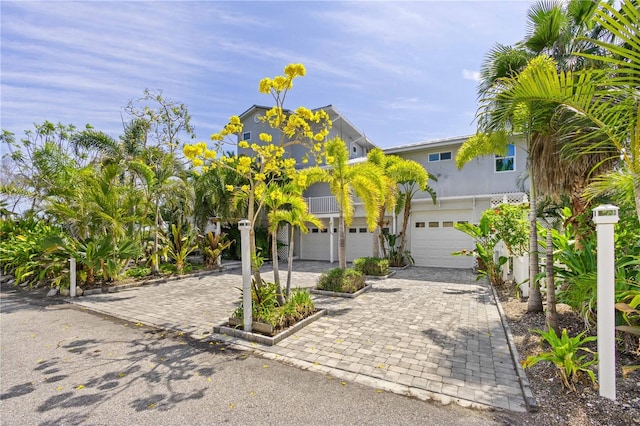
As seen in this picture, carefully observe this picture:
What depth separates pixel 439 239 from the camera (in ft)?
46.3

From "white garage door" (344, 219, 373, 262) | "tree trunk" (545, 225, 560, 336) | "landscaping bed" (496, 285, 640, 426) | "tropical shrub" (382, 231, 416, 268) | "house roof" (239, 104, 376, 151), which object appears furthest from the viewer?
"house roof" (239, 104, 376, 151)

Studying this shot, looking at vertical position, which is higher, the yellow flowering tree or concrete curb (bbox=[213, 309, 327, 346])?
the yellow flowering tree

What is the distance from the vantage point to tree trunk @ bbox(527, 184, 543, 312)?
5.56 m

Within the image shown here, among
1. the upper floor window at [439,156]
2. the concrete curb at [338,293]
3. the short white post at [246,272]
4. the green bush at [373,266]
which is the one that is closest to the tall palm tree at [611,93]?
the short white post at [246,272]

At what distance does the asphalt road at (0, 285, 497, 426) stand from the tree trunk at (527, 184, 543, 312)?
149 inches

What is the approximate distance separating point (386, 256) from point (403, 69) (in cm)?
829

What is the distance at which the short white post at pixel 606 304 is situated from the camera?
A: 9.82 feet

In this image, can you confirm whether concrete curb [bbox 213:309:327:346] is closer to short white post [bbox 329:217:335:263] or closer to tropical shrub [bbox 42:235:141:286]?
tropical shrub [bbox 42:235:141:286]

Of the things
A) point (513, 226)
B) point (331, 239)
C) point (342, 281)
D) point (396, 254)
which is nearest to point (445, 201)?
point (396, 254)

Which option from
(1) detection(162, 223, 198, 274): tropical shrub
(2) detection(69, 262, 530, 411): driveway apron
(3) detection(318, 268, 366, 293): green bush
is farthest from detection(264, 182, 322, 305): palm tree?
(1) detection(162, 223, 198, 274): tropical shrub

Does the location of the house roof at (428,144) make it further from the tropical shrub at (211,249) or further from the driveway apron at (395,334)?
the tropical shrub at (211,249)

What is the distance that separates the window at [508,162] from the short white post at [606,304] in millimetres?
11666

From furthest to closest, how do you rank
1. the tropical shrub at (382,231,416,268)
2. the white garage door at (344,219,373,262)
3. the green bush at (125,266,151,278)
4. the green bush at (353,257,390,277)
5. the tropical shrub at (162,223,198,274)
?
the white garage door at (344,219,373,262)
the tropical shrub at (382,231,416,268)
the tropical shrub at (162,223,198,274)
the green bush at (353,257,390,277)
the green bush at (125,266,151,278)

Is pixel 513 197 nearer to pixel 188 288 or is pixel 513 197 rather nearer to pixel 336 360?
pixel 336 360
